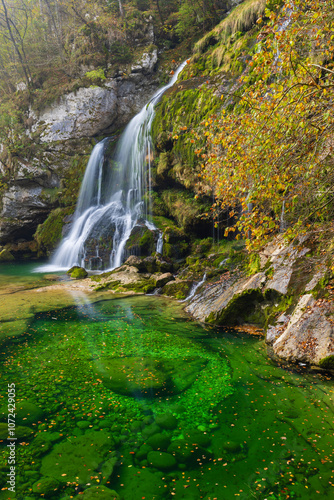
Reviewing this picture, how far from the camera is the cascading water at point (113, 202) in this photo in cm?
1734

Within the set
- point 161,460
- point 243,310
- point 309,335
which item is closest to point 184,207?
point 243,310

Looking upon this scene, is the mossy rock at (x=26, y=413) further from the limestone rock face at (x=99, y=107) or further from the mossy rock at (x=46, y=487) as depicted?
the limestone rock face at (x=99, y=107)

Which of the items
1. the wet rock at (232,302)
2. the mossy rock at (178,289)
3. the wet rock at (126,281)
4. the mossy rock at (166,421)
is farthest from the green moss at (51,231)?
the mossy rock at (166,421)

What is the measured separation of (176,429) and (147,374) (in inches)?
63.0

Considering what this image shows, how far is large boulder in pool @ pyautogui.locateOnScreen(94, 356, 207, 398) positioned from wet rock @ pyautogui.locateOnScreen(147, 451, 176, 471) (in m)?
1.28

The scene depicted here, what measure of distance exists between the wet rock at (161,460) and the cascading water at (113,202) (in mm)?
12198

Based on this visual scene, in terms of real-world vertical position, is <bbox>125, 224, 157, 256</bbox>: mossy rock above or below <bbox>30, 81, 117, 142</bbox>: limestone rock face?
below

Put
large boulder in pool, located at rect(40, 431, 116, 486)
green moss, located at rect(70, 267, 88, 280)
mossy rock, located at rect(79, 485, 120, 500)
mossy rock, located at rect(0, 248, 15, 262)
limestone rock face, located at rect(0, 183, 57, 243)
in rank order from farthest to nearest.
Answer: limestone rock face, located at rect(0, 183, 57, 243) < mossy rock, located at rect(0, 248, 15, 262) < green moss, located at rect(70, 267, 88, 280) < large boulder in pool, located at rect(40, 431, 116, 486) < mossy rock, located at rect(79, 485, 120, 500)

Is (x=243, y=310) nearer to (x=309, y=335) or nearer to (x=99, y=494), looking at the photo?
(x=309, y=335)

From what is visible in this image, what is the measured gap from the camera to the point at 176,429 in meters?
3.96

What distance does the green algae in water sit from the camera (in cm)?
306

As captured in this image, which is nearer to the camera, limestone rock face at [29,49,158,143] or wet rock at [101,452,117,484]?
wet rock at [101,452,117,484]

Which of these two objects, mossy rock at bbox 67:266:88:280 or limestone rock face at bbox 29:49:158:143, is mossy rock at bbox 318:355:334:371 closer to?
mossy rock at bbox 67:266:88:280

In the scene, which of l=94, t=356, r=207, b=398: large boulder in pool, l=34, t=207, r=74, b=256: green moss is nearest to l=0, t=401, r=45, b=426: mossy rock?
l=94, t=356, r=207, b=398: large boulder in pool
